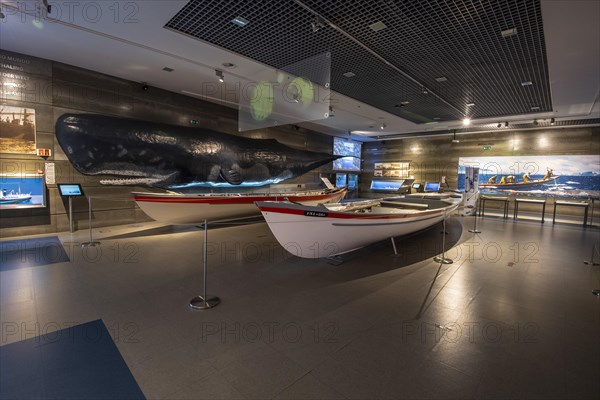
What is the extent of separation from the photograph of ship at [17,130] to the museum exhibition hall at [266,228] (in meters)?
0.03

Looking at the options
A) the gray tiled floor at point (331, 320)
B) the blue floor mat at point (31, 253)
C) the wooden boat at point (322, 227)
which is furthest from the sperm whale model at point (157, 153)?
the wooden boat at point (322, 227)

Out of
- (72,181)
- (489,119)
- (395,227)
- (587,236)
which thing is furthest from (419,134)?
(72,181)

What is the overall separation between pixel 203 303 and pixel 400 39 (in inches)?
174

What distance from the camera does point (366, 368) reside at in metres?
1.94

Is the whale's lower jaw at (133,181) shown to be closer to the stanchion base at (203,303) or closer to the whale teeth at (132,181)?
the whale teeth at (132,181)

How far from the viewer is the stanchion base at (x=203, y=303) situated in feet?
9.09

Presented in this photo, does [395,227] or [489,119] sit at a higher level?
[489,119]

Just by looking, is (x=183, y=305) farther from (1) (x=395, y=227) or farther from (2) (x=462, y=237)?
(2) (x=462, y=237)

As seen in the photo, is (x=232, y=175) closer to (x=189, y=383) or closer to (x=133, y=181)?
(x=133, y=181)

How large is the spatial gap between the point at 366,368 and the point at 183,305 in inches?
71.9

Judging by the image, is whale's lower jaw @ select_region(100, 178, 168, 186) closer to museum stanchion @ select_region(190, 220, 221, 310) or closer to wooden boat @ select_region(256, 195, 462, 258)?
wooden boat @ select_region(256, 195, 462, 258)

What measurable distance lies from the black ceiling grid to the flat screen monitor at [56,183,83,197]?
3.72m

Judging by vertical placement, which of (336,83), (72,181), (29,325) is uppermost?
(336,83)

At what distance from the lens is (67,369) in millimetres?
1875
